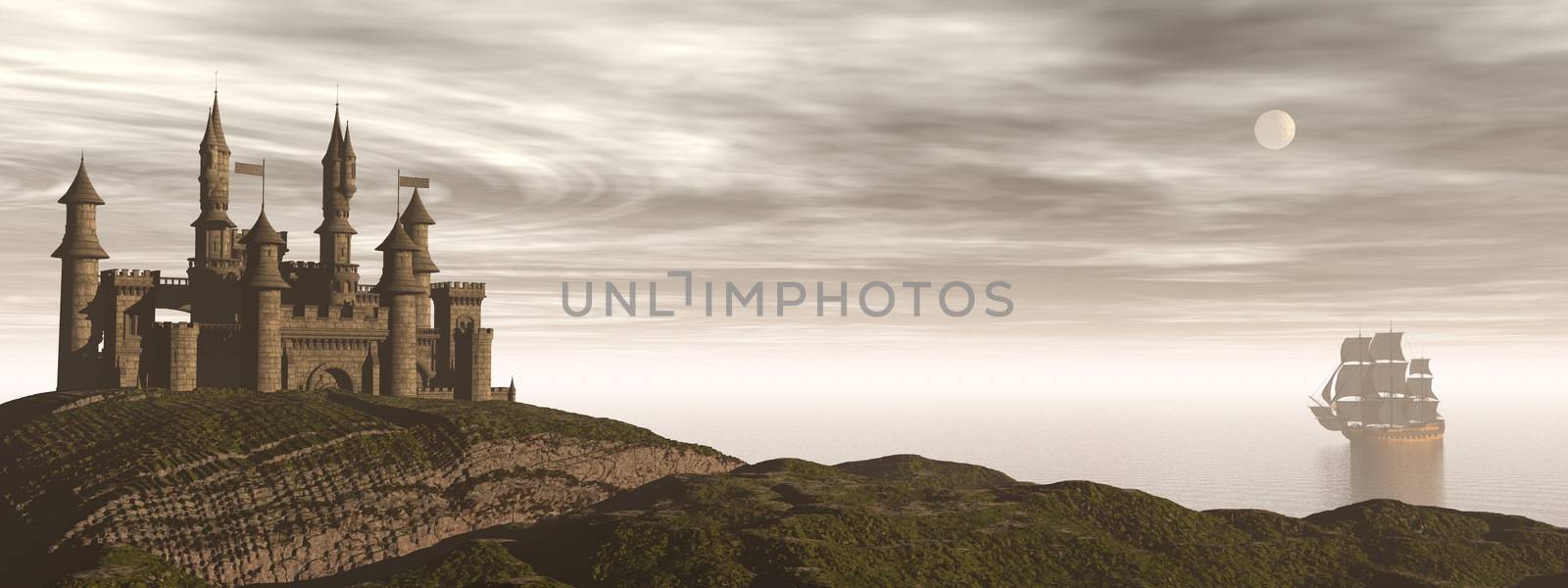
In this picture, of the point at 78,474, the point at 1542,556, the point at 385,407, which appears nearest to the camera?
the point at 78,474

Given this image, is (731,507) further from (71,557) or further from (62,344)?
(62,344)

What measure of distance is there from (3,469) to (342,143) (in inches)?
1617

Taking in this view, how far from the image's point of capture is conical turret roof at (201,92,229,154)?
96.9 m

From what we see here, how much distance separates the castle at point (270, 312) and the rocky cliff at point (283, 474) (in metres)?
8.77

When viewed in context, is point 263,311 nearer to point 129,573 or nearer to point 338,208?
point 338,208

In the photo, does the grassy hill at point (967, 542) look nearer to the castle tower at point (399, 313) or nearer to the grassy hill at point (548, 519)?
the grassy hill at point (548, 519)

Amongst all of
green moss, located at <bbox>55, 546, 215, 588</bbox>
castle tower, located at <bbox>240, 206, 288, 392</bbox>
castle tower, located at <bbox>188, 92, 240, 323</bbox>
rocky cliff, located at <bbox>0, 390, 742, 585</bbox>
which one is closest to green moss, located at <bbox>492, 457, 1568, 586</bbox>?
rocky cliff, located at <bbox>0, 390, 742, 585</bbox>

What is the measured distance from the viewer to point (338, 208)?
9925 centimetres

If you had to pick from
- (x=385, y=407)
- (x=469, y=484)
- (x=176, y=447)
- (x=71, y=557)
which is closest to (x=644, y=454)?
Answer: (x=469, y=484)

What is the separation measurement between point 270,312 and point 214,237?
14931 mm

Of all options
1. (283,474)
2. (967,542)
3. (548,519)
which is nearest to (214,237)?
(283,474)

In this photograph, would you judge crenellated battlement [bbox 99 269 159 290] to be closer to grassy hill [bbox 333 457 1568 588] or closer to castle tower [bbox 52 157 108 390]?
castle tower [bbox 52 157 108 390]

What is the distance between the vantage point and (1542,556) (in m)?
70.2

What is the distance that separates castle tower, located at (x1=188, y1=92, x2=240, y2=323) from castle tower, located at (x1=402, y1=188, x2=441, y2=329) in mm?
12934
